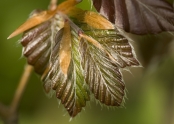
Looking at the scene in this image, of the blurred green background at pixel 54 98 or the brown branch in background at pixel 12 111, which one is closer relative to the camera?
the brown branch in background at pixel 12 111

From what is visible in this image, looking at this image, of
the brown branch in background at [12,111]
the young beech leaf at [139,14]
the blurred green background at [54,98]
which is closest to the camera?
the young beech leaf at [139,14]

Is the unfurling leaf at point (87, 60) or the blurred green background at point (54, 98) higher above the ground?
the unfurling leaf at point (87, 60)

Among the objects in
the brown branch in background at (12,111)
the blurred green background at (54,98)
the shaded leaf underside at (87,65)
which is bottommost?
the blurred green background at (54,98)

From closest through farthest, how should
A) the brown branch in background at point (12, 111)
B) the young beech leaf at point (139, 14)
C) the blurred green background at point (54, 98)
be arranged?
the young beech leaf at point (139, 14) → the brown branch in background at point (12, 111) → the blurred green background at point (54, 98)

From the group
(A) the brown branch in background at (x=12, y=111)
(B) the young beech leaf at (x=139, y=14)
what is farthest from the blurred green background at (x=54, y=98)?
(B) the young beech leaf at (x=139, y=14)

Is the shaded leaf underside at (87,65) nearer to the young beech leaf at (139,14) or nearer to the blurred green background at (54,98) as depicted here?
the young beech leaf at (139,14)

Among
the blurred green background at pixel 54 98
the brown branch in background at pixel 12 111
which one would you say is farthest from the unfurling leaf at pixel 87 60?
the blurred green background at pixel 54 98

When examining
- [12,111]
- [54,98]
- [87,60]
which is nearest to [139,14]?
[87,60]

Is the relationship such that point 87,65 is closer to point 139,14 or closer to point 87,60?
point 87,60

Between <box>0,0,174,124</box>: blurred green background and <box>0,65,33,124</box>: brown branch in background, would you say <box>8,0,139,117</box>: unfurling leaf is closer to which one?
<box>0,65,33,124</box>: brown branch in background

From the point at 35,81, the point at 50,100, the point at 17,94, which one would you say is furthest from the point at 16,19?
the point at 17,94
